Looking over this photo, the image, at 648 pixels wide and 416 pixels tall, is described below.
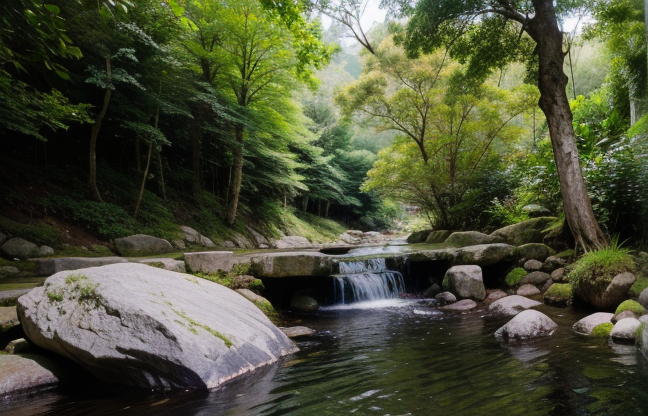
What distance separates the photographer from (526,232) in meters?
8.34

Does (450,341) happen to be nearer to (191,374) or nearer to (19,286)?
(191,374)

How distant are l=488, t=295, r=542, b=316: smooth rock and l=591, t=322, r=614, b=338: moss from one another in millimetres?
1451

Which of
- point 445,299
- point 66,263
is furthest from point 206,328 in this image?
point 445,299

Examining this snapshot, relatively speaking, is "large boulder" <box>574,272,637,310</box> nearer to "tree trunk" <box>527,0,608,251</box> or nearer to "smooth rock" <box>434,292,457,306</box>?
"tree trunk" <box>527,0,608,251</box>

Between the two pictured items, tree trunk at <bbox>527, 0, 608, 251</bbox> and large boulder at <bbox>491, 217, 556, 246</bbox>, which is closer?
tree trunk at <bbox>527, 0, 608, 251</bbox>

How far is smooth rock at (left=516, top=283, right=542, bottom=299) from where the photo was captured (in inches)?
249

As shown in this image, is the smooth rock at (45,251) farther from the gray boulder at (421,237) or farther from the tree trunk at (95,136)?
the gray boulder at (421,237)

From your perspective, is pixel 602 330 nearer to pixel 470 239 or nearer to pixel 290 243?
pixel 470 239

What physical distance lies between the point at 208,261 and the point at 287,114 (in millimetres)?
10133

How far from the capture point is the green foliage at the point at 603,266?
4988mm

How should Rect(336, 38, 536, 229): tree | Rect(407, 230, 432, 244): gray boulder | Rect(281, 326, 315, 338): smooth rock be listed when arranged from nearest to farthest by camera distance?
Rect(281, 326, 315, 338): smooth rock, Rect(336, 38, 536, 229): tree, Rect(407, 230, 432, 244): gray boulder

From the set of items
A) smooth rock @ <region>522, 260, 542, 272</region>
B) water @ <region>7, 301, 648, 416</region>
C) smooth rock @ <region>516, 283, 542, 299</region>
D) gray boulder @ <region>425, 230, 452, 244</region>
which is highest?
gray boulder @ <region>425, 230, 452, 244</region>

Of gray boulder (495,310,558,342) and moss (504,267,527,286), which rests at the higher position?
moss (504,267,527,286)

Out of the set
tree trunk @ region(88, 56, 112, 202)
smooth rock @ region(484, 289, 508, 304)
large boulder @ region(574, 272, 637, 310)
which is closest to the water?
large boulder @ region(574, 272, 637, 310)
